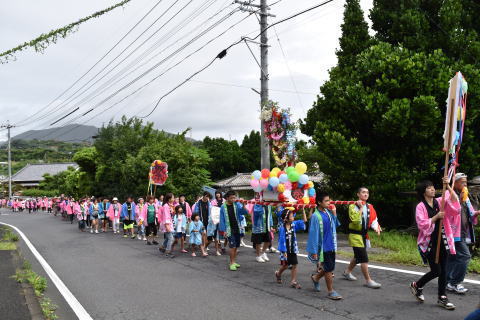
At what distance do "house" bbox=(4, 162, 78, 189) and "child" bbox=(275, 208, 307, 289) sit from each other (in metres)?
71.0

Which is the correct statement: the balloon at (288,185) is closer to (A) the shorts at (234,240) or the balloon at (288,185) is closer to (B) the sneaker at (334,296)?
(A) the shorts at (234,240)

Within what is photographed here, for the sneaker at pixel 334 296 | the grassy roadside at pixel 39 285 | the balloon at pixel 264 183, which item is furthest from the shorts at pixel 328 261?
the grassy roadside at pixel 39 285

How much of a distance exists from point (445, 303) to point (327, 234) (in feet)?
6.30

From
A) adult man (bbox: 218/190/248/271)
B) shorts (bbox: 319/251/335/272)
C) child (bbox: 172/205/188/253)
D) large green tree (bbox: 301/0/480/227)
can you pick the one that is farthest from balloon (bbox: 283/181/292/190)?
large green tree (bbox: 301/0/480/227)

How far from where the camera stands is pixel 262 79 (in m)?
→ 15.4

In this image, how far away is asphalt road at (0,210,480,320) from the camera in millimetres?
6000

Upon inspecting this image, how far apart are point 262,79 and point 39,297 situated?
416 inches

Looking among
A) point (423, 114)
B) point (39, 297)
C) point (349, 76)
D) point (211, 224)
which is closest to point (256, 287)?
point (39, 297)

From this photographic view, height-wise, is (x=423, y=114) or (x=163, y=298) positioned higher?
(x=423, y=114)

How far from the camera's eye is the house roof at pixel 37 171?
73.4m

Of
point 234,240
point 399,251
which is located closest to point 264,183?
point 234,240

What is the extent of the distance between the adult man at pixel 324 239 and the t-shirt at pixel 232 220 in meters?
2.96

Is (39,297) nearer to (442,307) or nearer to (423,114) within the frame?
(442,307)

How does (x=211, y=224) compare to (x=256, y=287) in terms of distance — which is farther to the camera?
(x=211, y=224)
